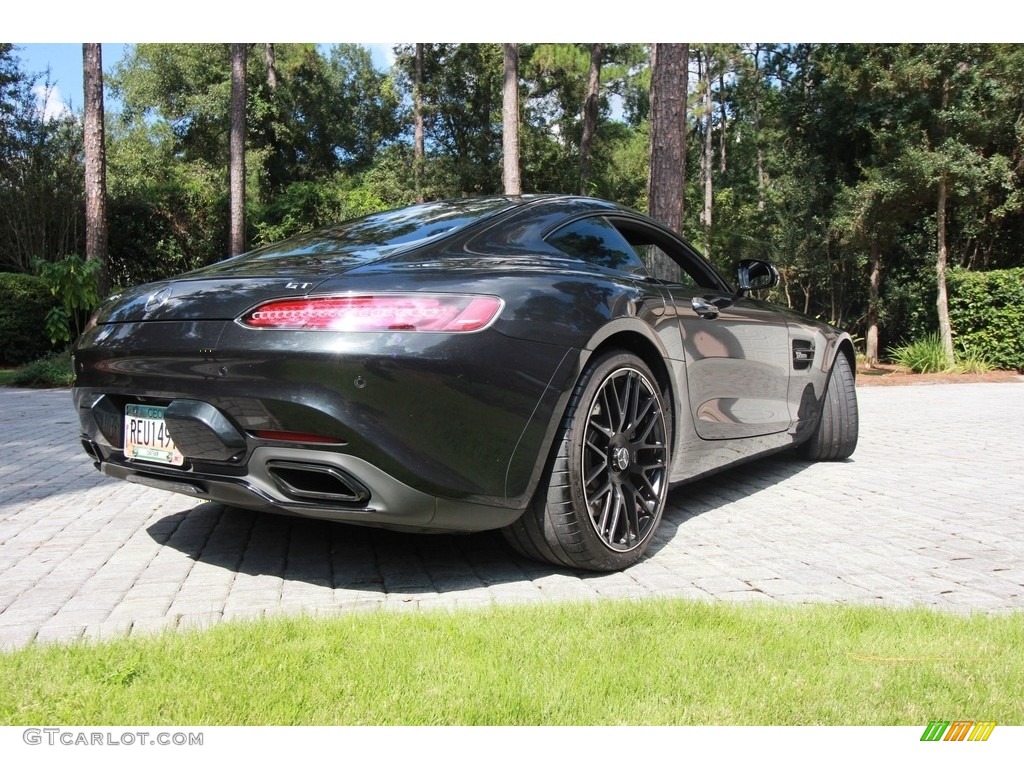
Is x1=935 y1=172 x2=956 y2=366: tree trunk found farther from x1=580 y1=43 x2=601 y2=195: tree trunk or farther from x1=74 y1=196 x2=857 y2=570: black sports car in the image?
x1=580 y1=43 x2=601 y2=195: tree trunk

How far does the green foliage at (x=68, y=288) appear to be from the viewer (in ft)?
43.3

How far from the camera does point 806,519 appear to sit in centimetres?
411

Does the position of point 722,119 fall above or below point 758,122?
above

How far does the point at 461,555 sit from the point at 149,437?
1.30m

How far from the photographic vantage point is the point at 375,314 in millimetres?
2516

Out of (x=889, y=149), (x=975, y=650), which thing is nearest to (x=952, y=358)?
(x=889, y=149)

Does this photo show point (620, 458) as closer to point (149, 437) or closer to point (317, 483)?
point (317, 483)

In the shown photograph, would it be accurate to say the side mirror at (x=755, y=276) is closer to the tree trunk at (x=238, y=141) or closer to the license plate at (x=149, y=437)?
the license plate at (x=149, y=437)

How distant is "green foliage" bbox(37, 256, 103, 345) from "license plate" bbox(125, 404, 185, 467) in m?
11.9

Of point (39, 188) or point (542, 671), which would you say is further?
point (39, 188)

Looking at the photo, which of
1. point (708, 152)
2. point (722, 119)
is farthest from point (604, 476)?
point (722, 119)

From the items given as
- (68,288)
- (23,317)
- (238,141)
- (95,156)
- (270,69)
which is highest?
(270,69)

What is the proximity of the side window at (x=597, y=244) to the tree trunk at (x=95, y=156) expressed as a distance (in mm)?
13430

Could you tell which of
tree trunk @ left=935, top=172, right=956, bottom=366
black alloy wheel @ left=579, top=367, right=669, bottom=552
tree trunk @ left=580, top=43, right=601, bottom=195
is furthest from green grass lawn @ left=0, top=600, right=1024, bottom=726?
tree trunk @ left=580, top=43, right=601, bottom=195
